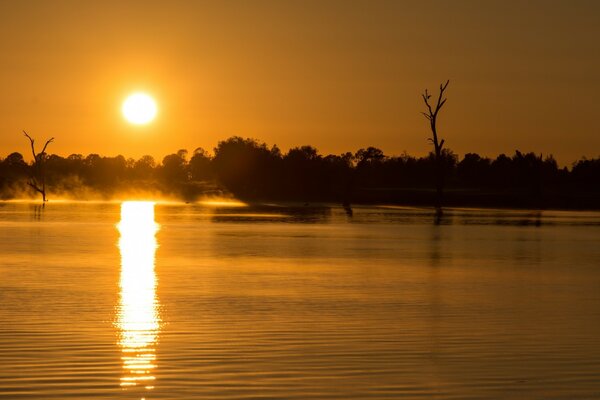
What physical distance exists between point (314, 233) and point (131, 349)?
32.1m

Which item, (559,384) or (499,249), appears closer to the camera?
(559,384)

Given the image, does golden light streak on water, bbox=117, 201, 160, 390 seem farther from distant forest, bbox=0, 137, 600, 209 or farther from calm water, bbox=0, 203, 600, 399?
distant forest, bbox=0, 137, 600, 209

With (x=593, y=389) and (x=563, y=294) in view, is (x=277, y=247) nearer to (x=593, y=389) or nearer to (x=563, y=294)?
A: (x=563, y=294)

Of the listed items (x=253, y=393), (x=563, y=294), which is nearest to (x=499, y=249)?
(x=563, y=294)

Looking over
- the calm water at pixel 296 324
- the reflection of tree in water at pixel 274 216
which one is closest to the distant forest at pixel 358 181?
the reflection of tree in water at pixel 274 216

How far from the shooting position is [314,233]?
45031 mm

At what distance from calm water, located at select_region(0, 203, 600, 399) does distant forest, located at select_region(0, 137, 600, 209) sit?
83355mm

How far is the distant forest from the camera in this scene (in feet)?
433

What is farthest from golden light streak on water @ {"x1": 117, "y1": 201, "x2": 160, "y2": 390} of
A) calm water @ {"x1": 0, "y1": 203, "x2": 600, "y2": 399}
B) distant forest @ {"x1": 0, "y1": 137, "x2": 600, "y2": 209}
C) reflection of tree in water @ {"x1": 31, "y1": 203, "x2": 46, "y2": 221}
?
distant forest @ {"x1": 0, "y1": 137, "x2": 600, "y2": 209}

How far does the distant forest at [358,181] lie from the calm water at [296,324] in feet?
273

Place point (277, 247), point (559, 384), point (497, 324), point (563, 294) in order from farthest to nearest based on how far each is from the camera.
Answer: point (277, 247), point (563, 294), point (497, 324), point (559, 384)

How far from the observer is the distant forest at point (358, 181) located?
433 ft

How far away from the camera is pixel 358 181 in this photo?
172 meters

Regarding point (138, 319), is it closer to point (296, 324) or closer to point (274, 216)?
point (296, 324)
